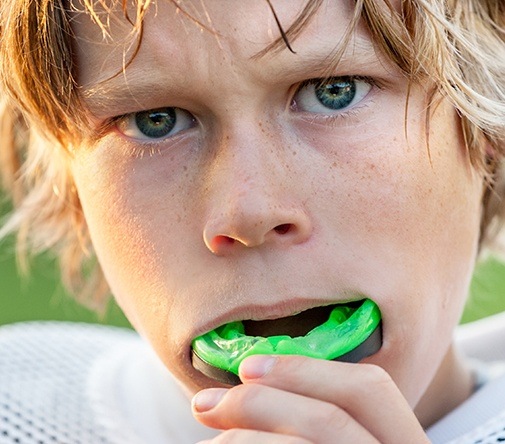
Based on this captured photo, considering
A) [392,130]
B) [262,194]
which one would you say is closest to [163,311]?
[262,194]

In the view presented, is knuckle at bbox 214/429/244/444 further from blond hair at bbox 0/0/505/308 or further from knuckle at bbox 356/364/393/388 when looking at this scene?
blond hair at bbox 0/0/505/308

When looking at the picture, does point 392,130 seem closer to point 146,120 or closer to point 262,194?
point 262,194

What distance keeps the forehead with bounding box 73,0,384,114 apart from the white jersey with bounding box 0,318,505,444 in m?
0.48

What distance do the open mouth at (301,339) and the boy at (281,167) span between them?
0.04 feet

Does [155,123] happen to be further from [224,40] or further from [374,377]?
[374,377]

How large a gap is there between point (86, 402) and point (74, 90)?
1.56 feet

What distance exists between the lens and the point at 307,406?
928 millimetres

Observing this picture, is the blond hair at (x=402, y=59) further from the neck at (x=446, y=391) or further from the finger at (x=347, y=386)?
the finger at (x=347, y=386)

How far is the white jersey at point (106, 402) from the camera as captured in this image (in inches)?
50.1

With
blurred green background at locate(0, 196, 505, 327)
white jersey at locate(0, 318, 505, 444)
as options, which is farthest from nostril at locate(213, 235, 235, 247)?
blurred green background at locate(0, 196, 505, 327)

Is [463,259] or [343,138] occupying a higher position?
[343,138]

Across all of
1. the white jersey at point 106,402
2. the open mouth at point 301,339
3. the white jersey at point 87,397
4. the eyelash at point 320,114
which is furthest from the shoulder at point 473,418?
the eyelash at point 320,114

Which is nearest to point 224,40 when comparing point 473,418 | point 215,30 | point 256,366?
point 215,30

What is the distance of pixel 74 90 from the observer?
1177mm
